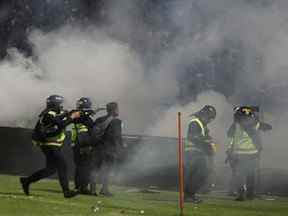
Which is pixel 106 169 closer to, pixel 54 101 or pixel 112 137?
pixel 112 137

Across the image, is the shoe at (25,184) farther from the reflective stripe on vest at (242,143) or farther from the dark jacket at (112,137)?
the reflective stripe on vest at (242,143)

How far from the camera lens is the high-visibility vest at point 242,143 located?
48.4ft

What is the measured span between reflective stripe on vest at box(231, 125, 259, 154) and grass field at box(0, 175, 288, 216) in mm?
862

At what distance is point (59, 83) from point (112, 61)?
63.8 inches

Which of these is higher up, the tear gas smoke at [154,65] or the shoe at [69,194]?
the tear gas smoke at [154,65]

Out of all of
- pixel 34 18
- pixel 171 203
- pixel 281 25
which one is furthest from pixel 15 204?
pixel 34 18

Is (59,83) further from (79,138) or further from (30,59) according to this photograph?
(79,138)

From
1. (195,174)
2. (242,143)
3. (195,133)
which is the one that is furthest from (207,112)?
(242,143)

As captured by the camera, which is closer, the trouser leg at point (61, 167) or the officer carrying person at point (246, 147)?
the trouser leg at point (61, 167)

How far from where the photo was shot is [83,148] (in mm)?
14719

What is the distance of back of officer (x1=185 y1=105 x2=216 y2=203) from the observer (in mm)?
13898

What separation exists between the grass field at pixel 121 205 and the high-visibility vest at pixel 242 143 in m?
Answer: 0.86

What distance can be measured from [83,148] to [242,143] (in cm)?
274

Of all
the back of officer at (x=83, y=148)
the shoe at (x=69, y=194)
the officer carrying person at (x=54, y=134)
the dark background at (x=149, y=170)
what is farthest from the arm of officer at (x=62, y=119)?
the dark background at (x=149, y=170)
